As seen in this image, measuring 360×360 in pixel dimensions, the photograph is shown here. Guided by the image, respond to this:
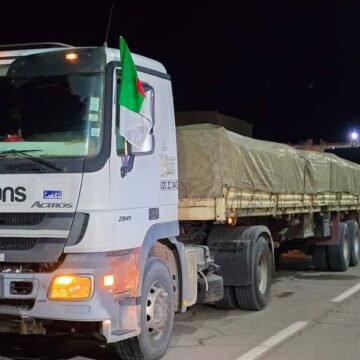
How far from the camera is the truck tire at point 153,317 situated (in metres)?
6.18

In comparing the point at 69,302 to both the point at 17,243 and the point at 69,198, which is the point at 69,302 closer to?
the point at 17,243

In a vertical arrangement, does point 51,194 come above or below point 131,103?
below

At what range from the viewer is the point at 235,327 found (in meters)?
8.27

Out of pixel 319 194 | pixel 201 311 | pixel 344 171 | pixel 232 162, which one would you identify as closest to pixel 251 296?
pixel 201 311

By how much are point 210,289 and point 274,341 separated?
3.56 ft

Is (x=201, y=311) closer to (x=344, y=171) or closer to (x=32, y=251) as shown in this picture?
(x=32, y=251)

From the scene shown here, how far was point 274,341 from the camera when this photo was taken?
7.39 m

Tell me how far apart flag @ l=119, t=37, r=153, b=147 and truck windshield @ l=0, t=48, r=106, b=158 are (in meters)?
0.21

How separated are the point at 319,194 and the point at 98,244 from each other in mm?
7689

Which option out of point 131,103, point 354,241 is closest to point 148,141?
point 131,103

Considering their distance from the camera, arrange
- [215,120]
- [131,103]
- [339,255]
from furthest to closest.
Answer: [215,120]
[339,255]
[131,103]

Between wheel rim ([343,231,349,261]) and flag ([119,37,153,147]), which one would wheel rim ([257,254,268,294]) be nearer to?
flag ([119,37,153,147])

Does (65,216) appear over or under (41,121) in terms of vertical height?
under

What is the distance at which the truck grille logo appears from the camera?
558cm
